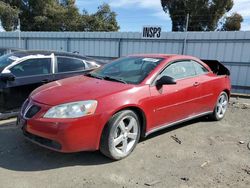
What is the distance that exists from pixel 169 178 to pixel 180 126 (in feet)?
7.49

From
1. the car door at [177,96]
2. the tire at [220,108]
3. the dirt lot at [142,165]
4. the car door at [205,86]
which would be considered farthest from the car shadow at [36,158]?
the tire at [220,108]

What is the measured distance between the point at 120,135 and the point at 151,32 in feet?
30.3

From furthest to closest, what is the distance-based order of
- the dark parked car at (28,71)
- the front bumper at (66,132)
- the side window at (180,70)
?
1. the dark parked car at (28,71)
2. the side window at (180,70)
3. the front bumper at (66,132)

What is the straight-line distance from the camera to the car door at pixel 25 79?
5.72 metres

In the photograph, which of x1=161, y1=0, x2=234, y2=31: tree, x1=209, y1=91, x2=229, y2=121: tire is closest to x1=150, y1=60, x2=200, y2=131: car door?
x1=209, y1=91, x2=229, y2=121: tire

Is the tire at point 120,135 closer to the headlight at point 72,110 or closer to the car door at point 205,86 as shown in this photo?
the headlight at point 72,110

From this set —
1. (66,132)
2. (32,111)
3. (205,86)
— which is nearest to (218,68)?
(205,86)

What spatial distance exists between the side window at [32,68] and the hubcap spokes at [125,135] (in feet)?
9.14

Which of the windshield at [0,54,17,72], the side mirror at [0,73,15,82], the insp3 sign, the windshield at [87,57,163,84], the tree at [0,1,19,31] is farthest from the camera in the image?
the tree at [0,1,19,31]

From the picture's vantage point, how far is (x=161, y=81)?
4.64 meters

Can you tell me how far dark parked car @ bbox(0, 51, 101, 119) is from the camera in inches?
224

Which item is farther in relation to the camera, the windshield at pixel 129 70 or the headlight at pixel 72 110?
the windshield at pixel 129 70

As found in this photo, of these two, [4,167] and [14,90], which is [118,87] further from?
[14,90]

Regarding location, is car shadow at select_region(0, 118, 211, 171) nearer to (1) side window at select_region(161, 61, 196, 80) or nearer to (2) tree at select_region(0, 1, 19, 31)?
(1) side window at select_region(161, 61, 196, 80)
